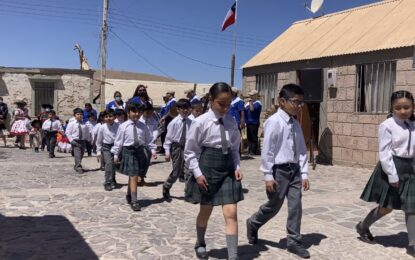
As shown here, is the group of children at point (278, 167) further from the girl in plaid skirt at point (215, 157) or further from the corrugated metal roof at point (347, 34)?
the corrugated metal roof at point (347, 34)

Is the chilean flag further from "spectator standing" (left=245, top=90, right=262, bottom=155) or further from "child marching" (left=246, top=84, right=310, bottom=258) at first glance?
"child marching" (left=246, top=84, right=310, bottom=258)

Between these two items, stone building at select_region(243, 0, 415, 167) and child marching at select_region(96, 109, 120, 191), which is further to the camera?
stone building at select_region(243, 0, 415, 167)

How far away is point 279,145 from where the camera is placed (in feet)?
15.4

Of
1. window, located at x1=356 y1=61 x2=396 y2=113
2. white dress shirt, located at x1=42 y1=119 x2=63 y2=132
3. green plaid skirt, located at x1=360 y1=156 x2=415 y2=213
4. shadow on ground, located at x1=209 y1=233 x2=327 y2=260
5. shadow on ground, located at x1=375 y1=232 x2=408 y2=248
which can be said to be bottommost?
shadow on ground, located at x1=209 y1=233 x2=327 y2=260

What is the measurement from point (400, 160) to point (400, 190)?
296mm

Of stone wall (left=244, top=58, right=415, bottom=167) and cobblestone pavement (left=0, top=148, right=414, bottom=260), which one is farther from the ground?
stone wall (left=244, top=58, right=415, bottom=167)

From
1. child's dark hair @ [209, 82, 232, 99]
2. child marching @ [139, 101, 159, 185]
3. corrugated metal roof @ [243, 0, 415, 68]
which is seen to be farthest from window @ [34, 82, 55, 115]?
child's dark hair @ [209, 82, 232, 99]

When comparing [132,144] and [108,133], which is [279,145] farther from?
[108,133]

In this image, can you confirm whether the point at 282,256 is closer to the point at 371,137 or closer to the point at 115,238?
the point at 115,238

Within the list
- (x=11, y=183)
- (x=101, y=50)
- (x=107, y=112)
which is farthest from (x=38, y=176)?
(x=101, y=50)

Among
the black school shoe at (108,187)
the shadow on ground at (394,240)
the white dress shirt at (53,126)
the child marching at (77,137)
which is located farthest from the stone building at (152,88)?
the shadow on ground at (394,240)

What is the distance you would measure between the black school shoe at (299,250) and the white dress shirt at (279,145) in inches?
26.7

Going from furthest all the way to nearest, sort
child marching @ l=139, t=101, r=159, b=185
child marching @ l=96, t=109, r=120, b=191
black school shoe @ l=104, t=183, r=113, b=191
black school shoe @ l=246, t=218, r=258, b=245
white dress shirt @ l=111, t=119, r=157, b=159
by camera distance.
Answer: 1. child marching @ l=96, t=109, r=120, b=191
2. black school shoe @ l=104, t=183, r=113, b=191
3. child marching @ l=139, t=101, r=159, b=185
4. white dress shirt @ l=111, t=119, r=157, b=159
5. black school shoe @ l=246, t=218, r=258, b=245

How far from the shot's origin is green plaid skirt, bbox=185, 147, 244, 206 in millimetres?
4344
